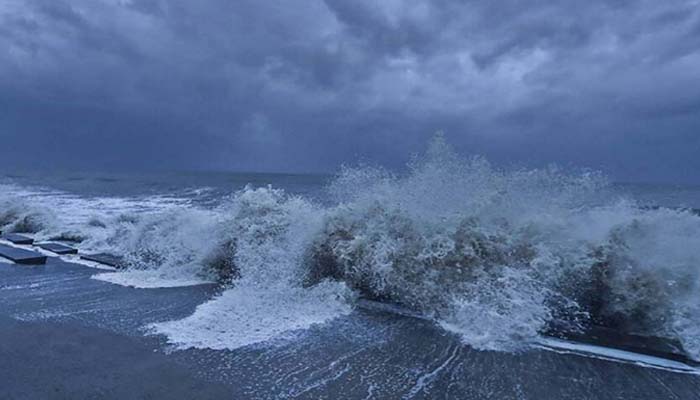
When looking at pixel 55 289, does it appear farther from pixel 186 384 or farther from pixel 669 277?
pixel 669 277

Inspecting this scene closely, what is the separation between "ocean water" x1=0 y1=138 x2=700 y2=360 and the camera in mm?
4488

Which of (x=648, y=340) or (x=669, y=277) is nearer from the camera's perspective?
(x=648, y=340)

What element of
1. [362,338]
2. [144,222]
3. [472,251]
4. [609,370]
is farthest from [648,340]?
[144,222]

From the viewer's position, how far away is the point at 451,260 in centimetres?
551

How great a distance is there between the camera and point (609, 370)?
11.6ft

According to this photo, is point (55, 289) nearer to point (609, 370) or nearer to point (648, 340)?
point (609, 370)

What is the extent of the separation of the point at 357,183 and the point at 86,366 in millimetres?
5740

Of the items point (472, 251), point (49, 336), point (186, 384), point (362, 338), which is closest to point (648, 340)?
point (472, 251)

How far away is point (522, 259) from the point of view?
5.43 meters

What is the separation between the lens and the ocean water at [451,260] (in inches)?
177

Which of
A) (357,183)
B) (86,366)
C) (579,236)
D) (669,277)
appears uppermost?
(357,183)

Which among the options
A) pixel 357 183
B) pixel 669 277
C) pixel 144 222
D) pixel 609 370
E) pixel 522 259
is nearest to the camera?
pixel 609 370

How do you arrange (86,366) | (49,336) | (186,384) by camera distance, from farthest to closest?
1. (49,336)
2. (86,366)
3. (186,384)

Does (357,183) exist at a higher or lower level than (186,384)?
higher
